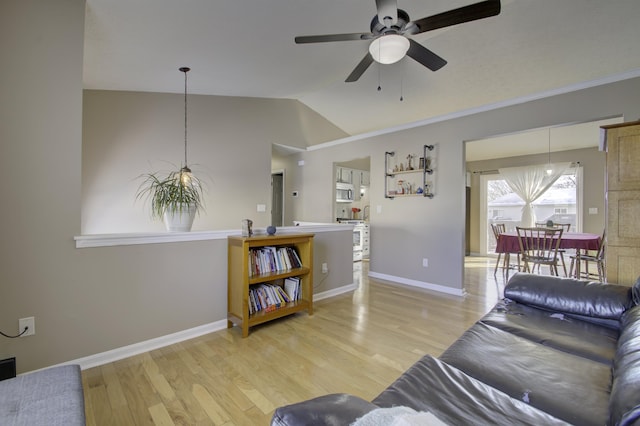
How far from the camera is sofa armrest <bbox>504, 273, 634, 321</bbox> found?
1.68 m

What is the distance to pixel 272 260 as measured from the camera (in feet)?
9.46

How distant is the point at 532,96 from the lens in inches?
129

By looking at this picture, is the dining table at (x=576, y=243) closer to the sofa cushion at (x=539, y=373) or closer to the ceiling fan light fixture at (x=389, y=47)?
the sofa cushion at (x=539, y=373)

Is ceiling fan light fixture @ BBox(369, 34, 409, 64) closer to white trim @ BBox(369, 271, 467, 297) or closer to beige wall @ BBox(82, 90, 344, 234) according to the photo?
beige wall @ BBox(82, 90, 344, 234)

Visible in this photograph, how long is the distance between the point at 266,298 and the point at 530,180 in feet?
21.6

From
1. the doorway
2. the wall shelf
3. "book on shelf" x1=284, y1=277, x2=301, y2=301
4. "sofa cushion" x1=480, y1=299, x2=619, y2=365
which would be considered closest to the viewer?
"sofa cushion" x1=480, y1=299, x2=619, y2=365

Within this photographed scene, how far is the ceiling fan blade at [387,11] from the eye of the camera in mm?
1854

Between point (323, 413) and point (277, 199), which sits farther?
point (277, 199)

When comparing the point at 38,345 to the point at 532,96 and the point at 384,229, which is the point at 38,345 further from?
the point at 532,96

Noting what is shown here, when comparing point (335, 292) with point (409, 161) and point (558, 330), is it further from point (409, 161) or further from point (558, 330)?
point (558, 330)

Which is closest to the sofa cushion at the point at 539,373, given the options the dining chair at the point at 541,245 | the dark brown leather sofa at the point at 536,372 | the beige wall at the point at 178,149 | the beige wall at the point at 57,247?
the dark brown leather sofa at the point at 536,372

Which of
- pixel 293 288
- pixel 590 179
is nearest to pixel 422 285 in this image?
pixel 293 288

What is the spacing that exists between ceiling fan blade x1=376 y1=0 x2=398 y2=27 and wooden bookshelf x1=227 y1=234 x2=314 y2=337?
6.37 feet

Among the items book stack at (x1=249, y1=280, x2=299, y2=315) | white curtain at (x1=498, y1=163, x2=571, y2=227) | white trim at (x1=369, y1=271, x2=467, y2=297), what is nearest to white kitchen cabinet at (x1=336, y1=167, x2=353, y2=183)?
white trim at (x1=369, y1=271, x2=467, y2=297)
